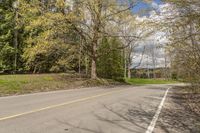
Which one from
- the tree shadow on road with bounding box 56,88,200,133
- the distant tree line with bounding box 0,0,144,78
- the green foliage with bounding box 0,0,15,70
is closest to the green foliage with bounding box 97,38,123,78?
the distant tree line with bounding box 0,0,144,78

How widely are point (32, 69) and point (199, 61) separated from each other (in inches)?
1460

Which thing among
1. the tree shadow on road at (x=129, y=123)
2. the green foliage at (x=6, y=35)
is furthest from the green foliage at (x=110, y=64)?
the tree shadow on road at (x=129, y=123)

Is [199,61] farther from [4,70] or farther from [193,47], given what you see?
[4,70]

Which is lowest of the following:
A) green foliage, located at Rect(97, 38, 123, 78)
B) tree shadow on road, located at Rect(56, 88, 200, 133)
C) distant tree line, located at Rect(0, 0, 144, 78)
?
tree shadow on road, located at Rect(56, 88, 200, 133)

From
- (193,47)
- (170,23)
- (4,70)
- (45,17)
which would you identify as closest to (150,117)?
(170,23)

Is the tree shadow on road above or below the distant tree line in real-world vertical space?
below

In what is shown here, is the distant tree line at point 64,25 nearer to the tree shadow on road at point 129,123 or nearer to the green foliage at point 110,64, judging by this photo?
the green foliage at point 110,64

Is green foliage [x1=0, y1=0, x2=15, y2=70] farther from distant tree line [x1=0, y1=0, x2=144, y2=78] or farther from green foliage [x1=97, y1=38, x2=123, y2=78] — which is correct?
green foliage [x1=97, y1=38, x2=123, y2=78]

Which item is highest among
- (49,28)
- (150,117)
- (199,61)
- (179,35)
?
(49,28)

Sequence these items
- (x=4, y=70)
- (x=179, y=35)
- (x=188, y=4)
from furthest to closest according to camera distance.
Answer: (x=4, y=70)
(x=179, y=35)
(x=188, y=4)

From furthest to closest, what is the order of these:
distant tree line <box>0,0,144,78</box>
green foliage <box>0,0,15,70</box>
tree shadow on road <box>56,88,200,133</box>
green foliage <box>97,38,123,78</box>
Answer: green foliage <box>97,38,123,78</box> → green foliage <box>0,0,15,70</box> → distant tree line <box>0,0,144,78</box> → tree shadow on road <box>56,88,200,133</box>

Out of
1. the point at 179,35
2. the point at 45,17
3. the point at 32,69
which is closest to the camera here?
the point at 179,35

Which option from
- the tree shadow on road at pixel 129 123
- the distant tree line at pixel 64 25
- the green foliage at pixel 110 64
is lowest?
the tree shadow on road at pixel 129 123

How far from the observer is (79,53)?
3669 centimetres
